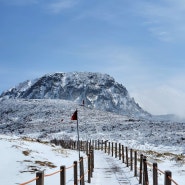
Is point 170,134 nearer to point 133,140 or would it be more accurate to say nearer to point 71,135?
point 133,140

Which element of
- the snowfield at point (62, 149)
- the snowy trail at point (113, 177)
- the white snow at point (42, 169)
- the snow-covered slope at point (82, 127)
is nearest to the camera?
the snowy trail at point (113, 177)

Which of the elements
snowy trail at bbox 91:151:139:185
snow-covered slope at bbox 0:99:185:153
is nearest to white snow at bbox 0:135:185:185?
snowy trail at bbox 91:151:139:185

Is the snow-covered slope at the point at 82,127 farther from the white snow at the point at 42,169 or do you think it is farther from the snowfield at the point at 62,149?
the white snow at the point at 42,169

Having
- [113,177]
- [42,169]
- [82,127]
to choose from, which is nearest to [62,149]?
[42,169]

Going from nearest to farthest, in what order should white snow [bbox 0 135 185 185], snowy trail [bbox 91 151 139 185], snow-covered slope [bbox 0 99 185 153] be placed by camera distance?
snowy trail [bbox 91 151 139 185] < white snow [bbox 0 135 185 185] < snow-covered slope [bbox 0 99 185 153]

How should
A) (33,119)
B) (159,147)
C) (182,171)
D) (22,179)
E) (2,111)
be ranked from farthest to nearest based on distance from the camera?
(2,111) → (33,119) → (159,147) → (182,171) → (22,179)

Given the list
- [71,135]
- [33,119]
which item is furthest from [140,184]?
[33,119]

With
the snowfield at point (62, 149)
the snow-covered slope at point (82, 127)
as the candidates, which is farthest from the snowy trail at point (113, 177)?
the snow-covered slope at point (82, 127)

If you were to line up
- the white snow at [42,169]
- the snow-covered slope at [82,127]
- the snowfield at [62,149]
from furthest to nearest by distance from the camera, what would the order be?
the snow-covered slope at [82,127] < the snowfield at [62,149] < the white snow at [42,169]

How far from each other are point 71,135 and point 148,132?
14704 mm

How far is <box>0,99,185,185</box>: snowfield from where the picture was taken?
71.2 ft

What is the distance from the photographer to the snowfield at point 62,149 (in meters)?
21.7

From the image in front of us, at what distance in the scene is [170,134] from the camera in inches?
2552

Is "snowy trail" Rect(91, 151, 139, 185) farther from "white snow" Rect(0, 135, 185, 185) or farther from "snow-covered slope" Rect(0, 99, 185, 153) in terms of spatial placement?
"snow-covered slope" Rect(0, 99, 185, 153)
